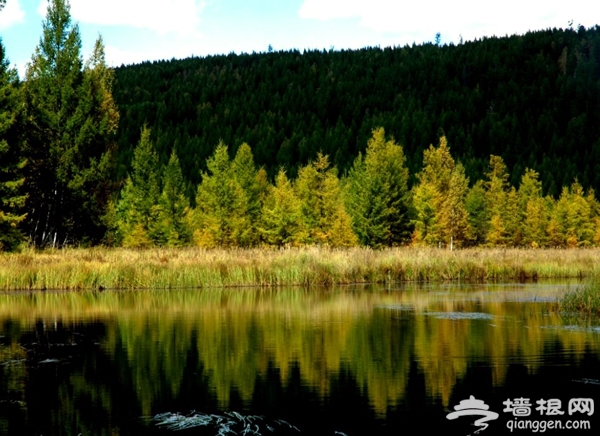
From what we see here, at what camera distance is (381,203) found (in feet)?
183

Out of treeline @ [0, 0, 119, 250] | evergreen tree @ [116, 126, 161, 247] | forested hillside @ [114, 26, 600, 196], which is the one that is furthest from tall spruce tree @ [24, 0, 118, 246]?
forested hillside @ [114, 26, 600, 196]

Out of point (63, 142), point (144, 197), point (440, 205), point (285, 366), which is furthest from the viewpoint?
point (440, 205)

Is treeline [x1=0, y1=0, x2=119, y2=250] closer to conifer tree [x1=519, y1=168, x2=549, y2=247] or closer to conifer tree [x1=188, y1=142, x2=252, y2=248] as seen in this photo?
conifer tree [x1=188, y1=142, x2=252, y2=248]

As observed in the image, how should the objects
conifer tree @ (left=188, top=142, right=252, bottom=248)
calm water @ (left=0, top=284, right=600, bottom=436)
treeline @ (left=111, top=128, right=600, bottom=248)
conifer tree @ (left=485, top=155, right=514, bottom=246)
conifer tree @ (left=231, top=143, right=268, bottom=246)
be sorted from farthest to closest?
conifer tree @ (left=485, top=155, right=514, bottom=246) → conifer tree @ (left=231, top=143, right=268, bottom=246) → conifer tree @ (left=188, top=142, right=252, bottom=248) → treeline @ (left=111, top=128, right=600, bottom=248) → calm water @ (left=0, top=284, right=600, bottom=436)

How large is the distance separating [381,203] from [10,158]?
25.6 meters


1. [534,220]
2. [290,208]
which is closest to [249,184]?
[290,208]

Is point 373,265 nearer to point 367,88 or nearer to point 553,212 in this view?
point 553,212

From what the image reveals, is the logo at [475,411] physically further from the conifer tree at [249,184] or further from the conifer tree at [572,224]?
the conifer tree at [572,224]

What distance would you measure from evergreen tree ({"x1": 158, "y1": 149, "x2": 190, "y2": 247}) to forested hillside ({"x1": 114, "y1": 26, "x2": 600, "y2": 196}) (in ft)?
213

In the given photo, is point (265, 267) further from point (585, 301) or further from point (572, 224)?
point (572, 224)

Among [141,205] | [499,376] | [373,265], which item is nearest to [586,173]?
[141,205]

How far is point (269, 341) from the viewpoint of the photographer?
1895 centimetres

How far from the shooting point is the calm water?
464 inches

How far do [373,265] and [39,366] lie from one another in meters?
23.2
